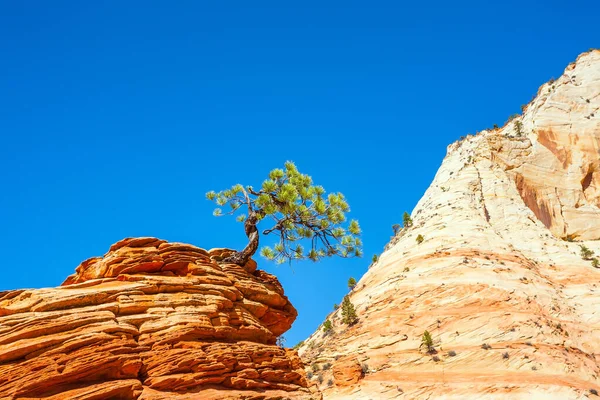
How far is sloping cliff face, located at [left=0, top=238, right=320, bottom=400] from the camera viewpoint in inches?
515

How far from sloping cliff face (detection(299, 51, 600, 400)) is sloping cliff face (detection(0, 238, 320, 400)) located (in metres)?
16.5

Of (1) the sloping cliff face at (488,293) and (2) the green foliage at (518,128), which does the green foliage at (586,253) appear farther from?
(2) the green foliage at (518,128)

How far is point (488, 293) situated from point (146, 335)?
2967cm

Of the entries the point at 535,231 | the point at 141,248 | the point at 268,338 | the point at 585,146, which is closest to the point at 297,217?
the point at 268,338

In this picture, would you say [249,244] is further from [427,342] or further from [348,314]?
[348,314]

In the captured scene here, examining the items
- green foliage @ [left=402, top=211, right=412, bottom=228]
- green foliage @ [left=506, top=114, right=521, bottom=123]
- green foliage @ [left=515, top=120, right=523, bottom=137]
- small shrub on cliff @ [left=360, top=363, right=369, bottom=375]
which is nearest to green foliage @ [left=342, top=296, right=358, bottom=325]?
small shrub on cliff @ [left=360, top=363, right=369, bottom=375]

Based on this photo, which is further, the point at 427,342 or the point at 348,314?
the point at 348,314

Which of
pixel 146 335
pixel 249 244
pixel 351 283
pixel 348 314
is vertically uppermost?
pixel 351 283

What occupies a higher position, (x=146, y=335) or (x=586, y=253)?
(x=586, y=253)

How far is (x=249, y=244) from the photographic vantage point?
21.5 meters

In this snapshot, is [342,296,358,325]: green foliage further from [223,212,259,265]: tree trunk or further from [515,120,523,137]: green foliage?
[515,120,523,137]: green foliage

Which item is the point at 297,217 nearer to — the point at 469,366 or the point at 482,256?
the point at 469,366

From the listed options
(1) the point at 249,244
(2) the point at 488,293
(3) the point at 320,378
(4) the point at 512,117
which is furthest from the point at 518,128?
(1) the point at 249,244

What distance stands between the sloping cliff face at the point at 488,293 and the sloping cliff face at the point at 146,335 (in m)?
16.5
